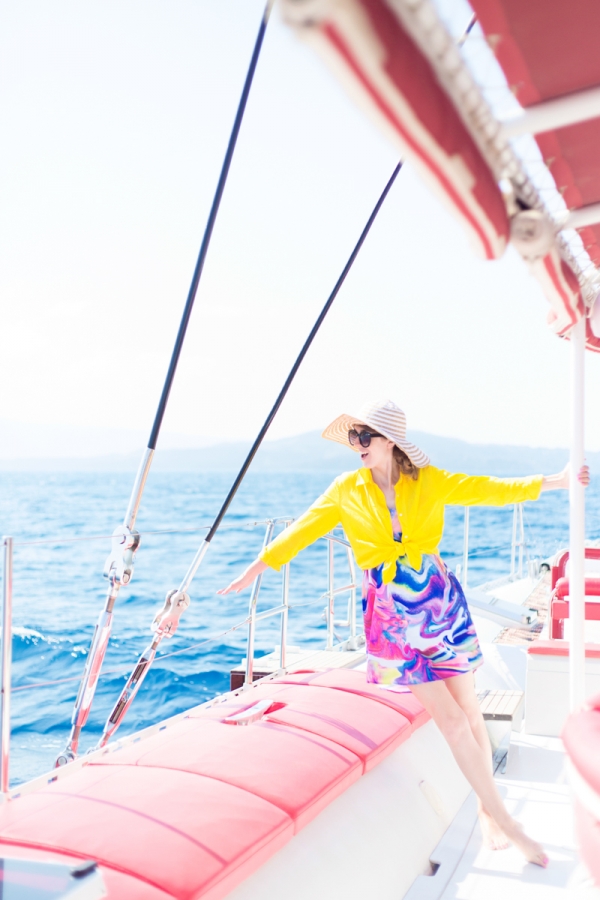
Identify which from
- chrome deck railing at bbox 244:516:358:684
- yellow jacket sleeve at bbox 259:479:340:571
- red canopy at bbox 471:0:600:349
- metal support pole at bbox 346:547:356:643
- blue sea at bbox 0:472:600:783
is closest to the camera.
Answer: red canopy at bbox 471:0:600:349

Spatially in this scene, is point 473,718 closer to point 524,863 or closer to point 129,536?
point 524,863

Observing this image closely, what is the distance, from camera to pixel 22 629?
31.6ft

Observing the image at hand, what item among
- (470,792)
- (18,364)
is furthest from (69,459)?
(470,792)

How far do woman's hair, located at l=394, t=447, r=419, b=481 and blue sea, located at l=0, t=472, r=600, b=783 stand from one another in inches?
23.6

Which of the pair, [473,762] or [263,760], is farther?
[473,762]

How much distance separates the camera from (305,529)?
2229 mm

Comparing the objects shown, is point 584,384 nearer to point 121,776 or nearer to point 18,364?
point 121,776

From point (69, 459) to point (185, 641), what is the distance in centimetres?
8064

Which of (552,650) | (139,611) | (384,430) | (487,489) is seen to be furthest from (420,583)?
(139,611)

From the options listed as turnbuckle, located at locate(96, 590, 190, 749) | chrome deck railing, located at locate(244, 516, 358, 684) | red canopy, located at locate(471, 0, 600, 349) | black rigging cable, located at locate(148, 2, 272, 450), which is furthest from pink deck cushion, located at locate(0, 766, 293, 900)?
red canopy, located at locate(471, 0, 600, 349)

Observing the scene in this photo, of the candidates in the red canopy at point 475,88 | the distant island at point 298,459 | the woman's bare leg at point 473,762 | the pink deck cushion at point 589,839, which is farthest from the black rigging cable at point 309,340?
the distant island at point 298,459

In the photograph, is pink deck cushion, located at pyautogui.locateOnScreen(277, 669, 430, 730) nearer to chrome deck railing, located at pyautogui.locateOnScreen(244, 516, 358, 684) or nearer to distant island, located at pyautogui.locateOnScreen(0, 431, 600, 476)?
chrome deck railing, located at pyautogui.locateOnScreen(244, 516, 358, 684)

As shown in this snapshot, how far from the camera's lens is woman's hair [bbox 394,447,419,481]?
216 cm

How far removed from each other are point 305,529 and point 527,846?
0.96 m
